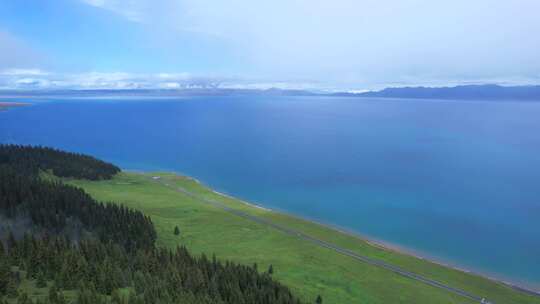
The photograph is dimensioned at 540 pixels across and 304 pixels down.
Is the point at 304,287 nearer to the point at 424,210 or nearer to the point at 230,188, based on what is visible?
the point at 424,210

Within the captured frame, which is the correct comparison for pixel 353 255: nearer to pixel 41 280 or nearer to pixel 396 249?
pixel 396 249

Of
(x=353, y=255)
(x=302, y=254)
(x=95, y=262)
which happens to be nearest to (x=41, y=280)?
(x=95, y=262)

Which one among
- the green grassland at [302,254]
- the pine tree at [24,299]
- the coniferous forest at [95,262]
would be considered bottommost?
the green grassland at [302,254]

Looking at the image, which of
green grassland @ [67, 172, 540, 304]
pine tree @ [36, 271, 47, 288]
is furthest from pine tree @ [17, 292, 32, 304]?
green grassland @ [67, 172, 540, 304]

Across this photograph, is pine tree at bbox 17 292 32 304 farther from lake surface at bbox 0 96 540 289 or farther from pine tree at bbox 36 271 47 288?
lake surface at bbox 0 96 540 289

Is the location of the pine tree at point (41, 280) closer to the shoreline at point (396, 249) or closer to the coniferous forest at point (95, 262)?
the coniferous forest at point (95, 262)

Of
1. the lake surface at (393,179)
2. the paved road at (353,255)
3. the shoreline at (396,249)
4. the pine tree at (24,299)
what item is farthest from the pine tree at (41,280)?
the lake surface at (393,179)

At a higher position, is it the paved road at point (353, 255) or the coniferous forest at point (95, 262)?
the coniferous forest at point (95, 262)
